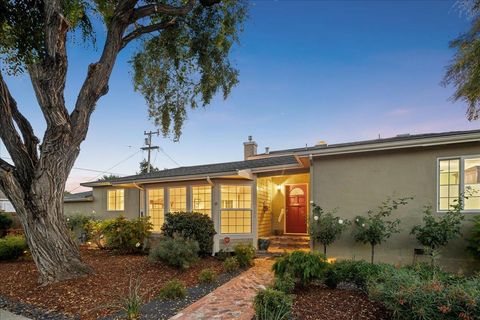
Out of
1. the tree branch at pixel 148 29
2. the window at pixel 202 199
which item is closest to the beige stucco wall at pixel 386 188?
the window at pixel 202 199

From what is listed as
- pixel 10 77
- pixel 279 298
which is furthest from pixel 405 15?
pixel 10 77

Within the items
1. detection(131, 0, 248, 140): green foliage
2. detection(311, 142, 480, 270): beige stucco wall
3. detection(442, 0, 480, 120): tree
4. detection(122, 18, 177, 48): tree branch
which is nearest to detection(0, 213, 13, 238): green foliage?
detection(131, 0, 248, 140): green foliage

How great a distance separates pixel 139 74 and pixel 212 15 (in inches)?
117

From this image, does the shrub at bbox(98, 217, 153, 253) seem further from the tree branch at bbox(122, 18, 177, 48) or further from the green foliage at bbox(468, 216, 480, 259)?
the green foliage at bbox(468, 216, 480, 259)

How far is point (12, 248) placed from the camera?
30.7 feet

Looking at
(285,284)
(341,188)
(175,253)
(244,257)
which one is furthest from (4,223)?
(341,188)

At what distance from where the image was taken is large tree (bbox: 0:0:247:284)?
6.38 meters

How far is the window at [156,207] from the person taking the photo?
39.7 ft

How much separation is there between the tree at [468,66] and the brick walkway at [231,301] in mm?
7463

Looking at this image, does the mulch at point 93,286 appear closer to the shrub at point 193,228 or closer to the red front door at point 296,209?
the shrub at point 193,228

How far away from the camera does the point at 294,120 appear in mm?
16141

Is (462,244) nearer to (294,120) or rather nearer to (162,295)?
(162,295)

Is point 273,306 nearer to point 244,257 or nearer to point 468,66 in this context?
point 244,257

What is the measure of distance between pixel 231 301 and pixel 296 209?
298 inches
